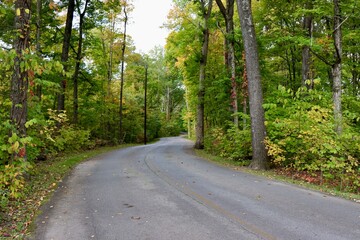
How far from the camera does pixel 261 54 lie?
16.1m

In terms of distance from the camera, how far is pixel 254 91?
10.7 meters

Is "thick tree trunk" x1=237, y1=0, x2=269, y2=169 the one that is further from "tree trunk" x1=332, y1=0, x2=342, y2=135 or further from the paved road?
"tree trunk" x1=332, y1=0, x2=342, y2=135

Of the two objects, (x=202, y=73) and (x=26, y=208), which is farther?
(x=202, y=73)

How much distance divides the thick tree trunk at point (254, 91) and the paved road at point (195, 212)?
2.49m

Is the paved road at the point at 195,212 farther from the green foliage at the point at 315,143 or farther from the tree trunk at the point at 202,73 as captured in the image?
the tree trunk at the point at 202,73

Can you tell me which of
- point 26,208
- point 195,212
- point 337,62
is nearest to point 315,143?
point 337,62

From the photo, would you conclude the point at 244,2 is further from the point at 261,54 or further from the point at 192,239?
the point at 192,239

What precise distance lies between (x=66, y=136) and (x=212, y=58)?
1347cm

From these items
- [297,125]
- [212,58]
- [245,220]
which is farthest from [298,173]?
[212,58]

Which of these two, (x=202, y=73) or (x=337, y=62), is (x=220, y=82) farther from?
(x=337, y=62)

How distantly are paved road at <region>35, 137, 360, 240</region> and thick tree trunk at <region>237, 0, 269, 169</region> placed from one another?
8.17 ft

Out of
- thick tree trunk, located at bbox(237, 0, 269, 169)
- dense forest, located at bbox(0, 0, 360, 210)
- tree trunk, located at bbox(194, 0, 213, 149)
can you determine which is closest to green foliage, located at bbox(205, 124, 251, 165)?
dense forest, located at bbox(0, 0, 360, 210)

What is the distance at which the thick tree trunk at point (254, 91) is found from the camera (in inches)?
414

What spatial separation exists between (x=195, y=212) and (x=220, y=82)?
12.5 meters
